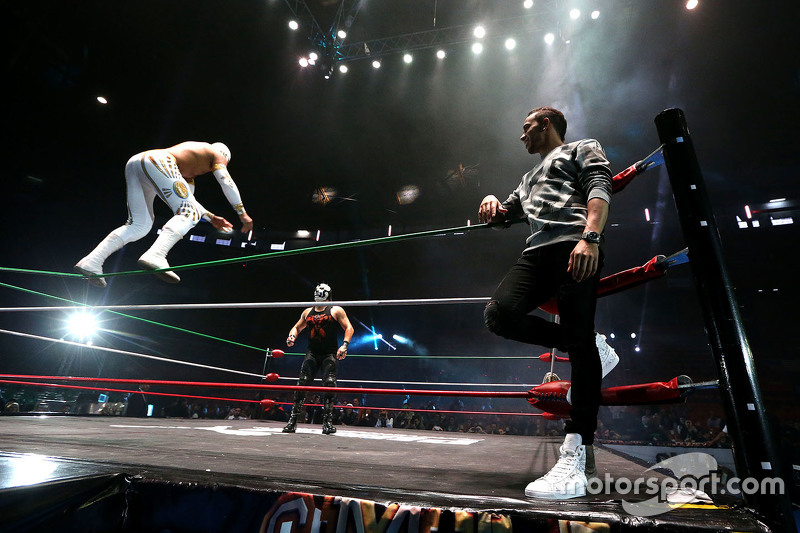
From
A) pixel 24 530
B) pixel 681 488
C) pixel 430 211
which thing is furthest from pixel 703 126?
pixel 24 530

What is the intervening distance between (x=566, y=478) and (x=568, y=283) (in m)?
0.60

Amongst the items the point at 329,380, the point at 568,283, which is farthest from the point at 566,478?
the point at 329,380

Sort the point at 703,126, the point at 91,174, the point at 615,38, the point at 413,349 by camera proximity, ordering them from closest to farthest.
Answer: the point at 615,38 → the point at 703,126 → the point at 91,174 → the point at 413,349

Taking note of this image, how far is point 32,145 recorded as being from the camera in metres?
7.69

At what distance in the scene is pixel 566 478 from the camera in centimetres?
107

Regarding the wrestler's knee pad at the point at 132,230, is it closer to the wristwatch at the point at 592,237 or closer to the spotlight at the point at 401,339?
the wristwatch at the point at 592,237

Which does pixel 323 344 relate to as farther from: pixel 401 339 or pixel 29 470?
pixel 401 339

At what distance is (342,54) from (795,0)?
24.5ft

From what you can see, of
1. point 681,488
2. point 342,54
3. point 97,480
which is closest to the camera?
point 97,480

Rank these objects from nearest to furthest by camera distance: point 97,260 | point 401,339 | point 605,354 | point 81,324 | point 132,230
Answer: point 605,354, point 97,260, point 132,230, point 81,324, point 401,339

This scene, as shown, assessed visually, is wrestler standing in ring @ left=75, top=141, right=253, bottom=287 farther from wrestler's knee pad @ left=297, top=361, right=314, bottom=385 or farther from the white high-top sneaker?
the white high-top sneaker

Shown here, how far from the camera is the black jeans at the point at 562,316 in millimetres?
1188

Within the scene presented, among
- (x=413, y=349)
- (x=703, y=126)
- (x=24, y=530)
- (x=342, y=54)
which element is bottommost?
(x=24, y=530)

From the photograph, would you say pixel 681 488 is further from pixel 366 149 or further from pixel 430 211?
pixel 430 211
